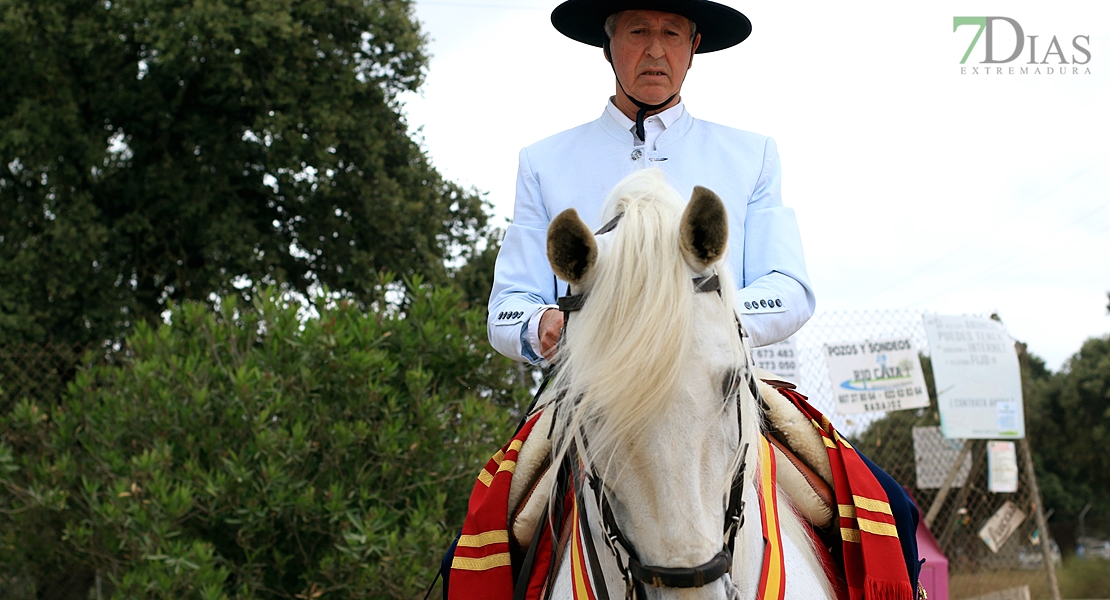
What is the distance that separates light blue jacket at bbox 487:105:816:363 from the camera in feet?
7.50

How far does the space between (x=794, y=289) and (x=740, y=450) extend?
73cm

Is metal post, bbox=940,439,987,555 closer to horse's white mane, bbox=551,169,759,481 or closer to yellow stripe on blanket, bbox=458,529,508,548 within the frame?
yellow stripe on blanket, bbox=458,529,508,548

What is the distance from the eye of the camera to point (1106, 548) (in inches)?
1010

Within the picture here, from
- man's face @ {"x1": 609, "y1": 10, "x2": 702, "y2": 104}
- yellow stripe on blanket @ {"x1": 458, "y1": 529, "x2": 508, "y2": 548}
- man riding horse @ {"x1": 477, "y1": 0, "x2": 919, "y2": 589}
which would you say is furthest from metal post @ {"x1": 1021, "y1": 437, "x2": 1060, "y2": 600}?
yellow stripe on blanket @ {"x1": 458, "y1": 529, "x2": 508, "y2": 548}

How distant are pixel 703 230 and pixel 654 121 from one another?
106 centimetres

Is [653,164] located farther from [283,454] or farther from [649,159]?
[283,454]

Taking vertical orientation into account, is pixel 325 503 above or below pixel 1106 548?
above

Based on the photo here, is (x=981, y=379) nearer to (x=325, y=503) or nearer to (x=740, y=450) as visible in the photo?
(x=325, y=503)

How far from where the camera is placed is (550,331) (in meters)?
1.93

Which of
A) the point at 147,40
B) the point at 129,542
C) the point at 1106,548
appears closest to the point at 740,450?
the point at 129,542

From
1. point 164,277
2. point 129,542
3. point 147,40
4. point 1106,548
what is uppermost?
point 147,40

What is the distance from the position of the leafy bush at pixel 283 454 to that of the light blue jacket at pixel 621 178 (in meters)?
2.48

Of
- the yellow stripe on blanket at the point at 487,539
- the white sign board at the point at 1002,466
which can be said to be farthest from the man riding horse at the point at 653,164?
the white sign board at the point at 1002,466

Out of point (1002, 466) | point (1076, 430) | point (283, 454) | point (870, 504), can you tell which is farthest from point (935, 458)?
point (1076, 430)
